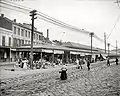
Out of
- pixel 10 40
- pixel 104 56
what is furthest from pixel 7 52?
pixel 104 56

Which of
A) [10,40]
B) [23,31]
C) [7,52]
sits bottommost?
[7,52]

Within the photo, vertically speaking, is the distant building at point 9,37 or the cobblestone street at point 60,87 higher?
the distant building at point 9,37

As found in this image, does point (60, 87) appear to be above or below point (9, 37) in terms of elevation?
below

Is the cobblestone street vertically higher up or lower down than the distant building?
lower down

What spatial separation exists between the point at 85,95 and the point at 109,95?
120cm

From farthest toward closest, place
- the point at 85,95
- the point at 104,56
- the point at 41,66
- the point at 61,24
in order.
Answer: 1. the point at 104,56
2. the point at 41,66
3. the point at 61,24
4. the point at 85,95

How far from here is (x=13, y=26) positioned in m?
35.8

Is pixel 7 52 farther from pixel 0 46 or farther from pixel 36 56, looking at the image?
pixel 36 56

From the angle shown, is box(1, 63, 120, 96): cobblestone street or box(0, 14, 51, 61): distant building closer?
box(1, 63, 120, 96): cobblestone street

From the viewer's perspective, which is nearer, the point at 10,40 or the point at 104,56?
the point at 10,40

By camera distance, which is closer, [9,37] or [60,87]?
[60,87]

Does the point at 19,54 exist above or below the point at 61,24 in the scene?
below

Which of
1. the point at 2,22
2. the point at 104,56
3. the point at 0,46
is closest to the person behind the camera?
the point at 0,46

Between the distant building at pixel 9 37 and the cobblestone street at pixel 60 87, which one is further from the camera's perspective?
the distant building at pixel 9 37
